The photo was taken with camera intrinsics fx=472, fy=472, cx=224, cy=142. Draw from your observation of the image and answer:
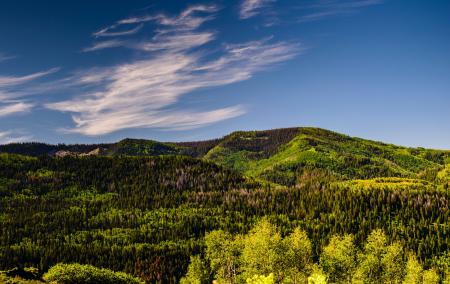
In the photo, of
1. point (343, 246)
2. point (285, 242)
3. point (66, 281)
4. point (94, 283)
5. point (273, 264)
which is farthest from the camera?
point (343, 246)

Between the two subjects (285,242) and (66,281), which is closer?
(66,281)

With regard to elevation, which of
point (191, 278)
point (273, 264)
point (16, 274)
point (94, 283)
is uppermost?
point (16, 274)

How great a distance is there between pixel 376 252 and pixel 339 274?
27.3 m

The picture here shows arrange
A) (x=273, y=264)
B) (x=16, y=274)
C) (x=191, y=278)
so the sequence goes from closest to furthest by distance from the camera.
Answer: (x=16, y=274) < (x=273, y=264) < (x=191, y=278)

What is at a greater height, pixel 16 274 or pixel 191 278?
pixel 16 274

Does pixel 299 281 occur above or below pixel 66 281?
below

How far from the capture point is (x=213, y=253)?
167 meters

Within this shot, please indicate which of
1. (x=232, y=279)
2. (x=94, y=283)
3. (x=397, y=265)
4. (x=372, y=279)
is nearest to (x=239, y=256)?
(x=232, y=279)

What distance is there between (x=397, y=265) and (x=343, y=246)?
81.0 feet

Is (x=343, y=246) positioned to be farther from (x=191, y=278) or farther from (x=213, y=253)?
(x=191, y=278)

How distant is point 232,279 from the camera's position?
567 ft

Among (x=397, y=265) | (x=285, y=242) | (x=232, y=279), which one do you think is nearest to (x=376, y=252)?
(x=397, y=265)

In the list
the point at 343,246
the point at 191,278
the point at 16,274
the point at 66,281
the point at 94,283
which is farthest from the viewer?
the point at 191,278

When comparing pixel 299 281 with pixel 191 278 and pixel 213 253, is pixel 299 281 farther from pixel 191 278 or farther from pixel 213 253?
pixel 191 278
